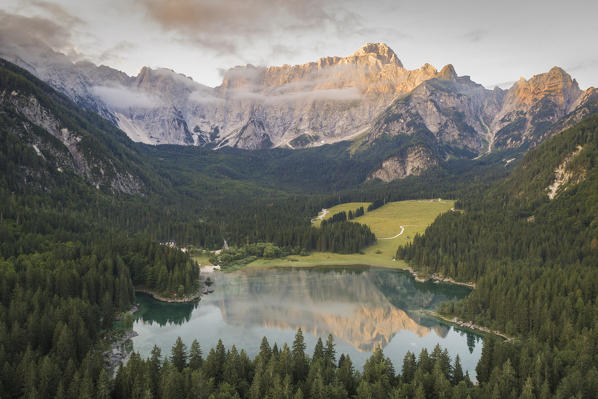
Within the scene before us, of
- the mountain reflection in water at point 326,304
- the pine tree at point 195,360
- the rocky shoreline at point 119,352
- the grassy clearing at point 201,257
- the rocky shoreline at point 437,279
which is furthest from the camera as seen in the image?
the grassy clearing at point 201,257

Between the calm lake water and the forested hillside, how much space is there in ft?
29.2

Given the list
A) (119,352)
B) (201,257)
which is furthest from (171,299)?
(201,257)

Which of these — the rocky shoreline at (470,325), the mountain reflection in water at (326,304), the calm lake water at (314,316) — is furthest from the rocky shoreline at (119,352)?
the rocky shoreline at (470,325)

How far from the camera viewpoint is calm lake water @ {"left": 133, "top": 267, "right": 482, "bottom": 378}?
79.3 meters

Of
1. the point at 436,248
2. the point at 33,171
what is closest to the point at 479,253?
the point at 436,248

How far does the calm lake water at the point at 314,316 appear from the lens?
7931 cm

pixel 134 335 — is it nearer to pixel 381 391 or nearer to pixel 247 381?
pixel 247 381

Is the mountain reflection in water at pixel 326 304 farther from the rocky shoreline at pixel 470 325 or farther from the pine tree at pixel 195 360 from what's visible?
the pine tree at pixel 195 360

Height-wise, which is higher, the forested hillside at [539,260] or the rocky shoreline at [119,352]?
the forested hillside at [539,260]

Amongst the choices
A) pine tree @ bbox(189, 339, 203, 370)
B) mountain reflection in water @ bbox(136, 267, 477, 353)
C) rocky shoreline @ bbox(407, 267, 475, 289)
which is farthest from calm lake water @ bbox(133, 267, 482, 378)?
pine tree @ bbox(189, 339, 203, 370)

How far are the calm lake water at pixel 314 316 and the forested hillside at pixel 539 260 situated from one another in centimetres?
890

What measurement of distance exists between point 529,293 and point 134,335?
72429 millimetres

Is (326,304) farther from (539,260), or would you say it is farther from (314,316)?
(539,260)

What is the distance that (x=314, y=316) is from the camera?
94.7 meters
